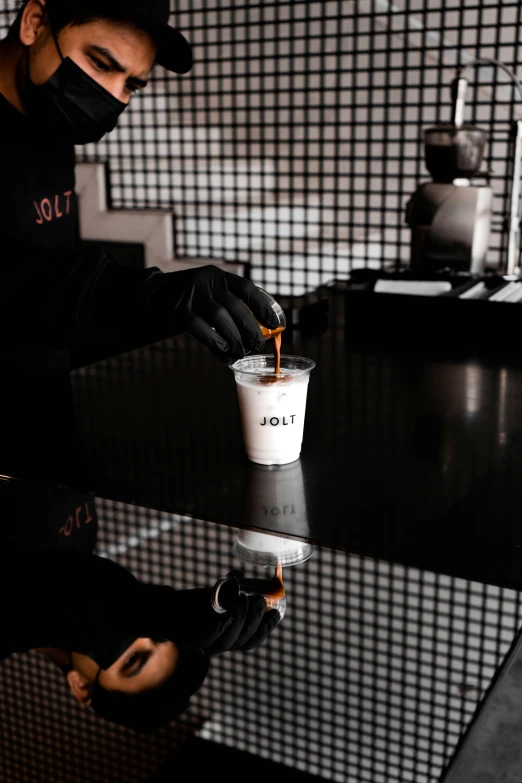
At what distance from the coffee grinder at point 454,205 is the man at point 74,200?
0.89 m

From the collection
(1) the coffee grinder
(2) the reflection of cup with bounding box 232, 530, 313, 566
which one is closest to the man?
(2) the reflection of cup with bounding box 232, 530, 313, 566

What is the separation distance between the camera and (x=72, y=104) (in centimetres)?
165

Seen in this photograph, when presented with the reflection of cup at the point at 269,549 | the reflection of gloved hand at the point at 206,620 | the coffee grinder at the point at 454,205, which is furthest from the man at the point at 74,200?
the coffee grinder at the point at 454,205

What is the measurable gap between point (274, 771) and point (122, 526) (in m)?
0.38

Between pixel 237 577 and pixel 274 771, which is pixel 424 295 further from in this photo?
pixel 274 771

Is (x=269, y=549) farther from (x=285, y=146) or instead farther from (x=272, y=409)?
(x=285, y=146)

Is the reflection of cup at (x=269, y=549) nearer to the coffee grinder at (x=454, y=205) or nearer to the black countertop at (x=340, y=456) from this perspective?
the black countertop at (x=340, y=456)

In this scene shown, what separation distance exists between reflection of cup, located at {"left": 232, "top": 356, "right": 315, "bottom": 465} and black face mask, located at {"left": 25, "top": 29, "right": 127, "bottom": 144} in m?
0.86

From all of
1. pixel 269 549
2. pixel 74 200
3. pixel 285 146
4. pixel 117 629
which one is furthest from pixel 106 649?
pixel 285 146

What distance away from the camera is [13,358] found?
6.74ft

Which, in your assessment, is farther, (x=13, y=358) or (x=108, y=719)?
(x=13, y=358)

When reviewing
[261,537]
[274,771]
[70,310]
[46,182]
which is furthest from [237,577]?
[46,182]

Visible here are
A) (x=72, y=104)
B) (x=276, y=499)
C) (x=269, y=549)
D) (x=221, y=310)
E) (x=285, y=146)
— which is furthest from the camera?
(x=285, y=146)

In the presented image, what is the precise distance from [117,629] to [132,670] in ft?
0.18
